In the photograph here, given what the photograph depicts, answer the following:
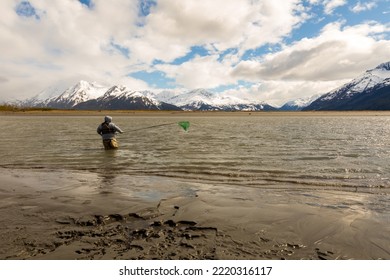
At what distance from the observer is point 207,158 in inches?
777

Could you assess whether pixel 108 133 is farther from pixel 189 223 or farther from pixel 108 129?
pixel 189 223

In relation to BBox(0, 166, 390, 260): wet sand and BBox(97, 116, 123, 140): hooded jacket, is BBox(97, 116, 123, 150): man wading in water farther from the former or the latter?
BBox(0, 166, 390, 260): wet sand

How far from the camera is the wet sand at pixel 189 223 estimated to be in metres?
6.45

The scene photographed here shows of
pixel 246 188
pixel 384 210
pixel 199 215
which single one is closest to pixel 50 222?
pixel 199 215

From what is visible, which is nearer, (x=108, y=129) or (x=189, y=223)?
(x=189, y=223)

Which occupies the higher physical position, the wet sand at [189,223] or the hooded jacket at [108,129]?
the hooded jacket at [108,129]

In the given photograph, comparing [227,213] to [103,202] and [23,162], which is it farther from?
[23,162]

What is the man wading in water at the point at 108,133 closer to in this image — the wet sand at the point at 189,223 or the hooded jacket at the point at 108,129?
the hooded jacket at the point at 108,129

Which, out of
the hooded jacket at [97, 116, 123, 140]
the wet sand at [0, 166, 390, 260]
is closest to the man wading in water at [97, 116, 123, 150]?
the hooded jacket at [97, 116, 123, 140]

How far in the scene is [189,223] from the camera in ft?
26.7

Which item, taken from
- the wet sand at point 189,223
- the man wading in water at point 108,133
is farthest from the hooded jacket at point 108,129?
the wet sand at point 189,223

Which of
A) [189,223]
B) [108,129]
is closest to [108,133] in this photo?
[108,129]

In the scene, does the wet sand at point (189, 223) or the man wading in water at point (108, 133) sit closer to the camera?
the wet sand at point (189, 223)
